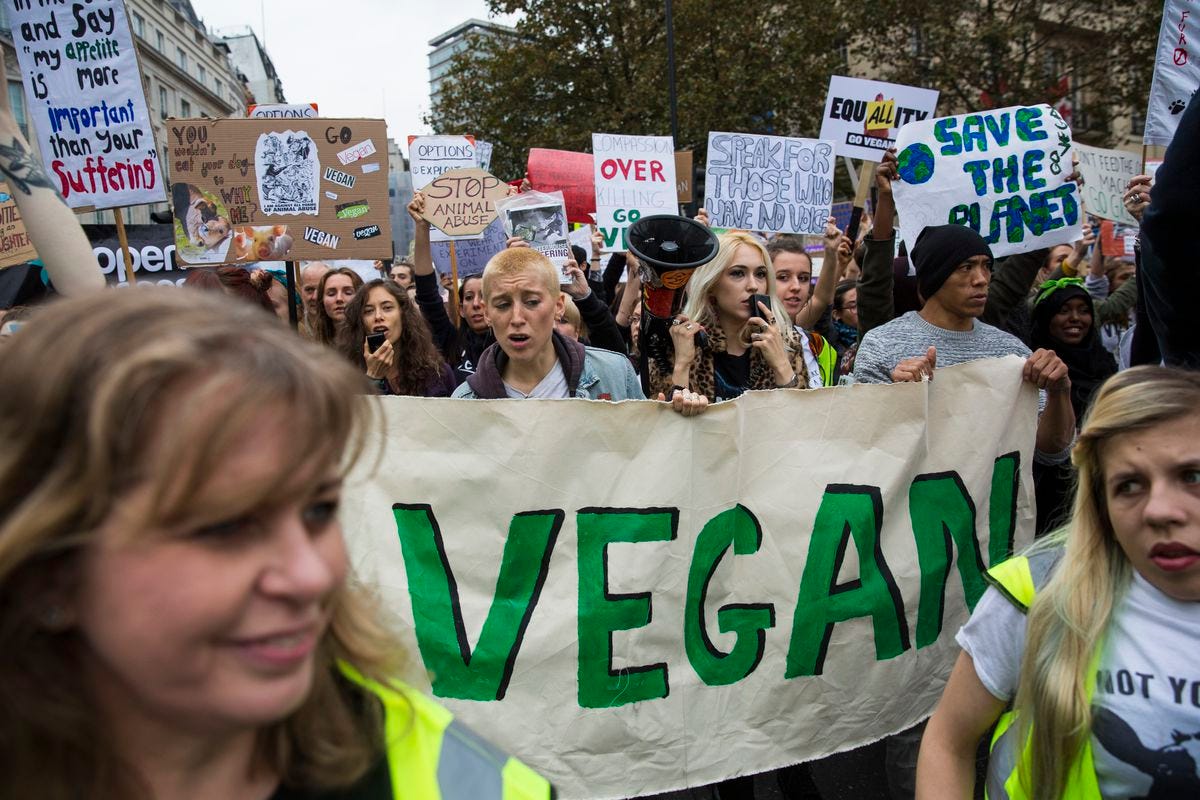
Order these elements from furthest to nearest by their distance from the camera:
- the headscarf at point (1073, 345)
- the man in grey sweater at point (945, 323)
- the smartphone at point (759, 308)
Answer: the headscarf at point (1073, 345) → the man in grey sweater at point (945, 323) → the smartphone at point (759, 308)

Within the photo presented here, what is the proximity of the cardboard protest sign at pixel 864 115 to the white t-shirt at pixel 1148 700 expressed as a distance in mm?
5120

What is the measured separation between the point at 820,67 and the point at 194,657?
72.8 feet

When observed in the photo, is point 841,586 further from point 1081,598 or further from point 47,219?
point 47,219

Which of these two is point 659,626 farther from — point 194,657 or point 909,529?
point 194,657

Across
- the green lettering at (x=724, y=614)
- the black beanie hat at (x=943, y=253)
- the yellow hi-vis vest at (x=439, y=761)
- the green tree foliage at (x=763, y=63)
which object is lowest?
the green lettering at (x=724, y=614)

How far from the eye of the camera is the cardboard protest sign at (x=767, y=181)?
6477 millimetres

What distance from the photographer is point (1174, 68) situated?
4.34 meters

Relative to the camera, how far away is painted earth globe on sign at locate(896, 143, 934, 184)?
477 cm

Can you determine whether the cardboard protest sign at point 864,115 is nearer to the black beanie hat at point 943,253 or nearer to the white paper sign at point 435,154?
the black beanie hat at point 943,253

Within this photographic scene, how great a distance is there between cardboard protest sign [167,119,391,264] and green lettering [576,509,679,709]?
325 cm

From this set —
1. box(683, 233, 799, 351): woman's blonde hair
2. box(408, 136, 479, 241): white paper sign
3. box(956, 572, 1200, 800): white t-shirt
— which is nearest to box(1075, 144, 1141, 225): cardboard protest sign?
box(683, 233, 799, 351): woman's blonde hair

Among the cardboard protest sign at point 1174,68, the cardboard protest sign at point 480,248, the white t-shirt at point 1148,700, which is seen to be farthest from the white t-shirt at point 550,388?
the cardboard protest sign at point 480,248

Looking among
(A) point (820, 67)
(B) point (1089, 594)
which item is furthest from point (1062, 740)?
(A) point (820, 67)

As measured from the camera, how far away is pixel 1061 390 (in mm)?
3053
